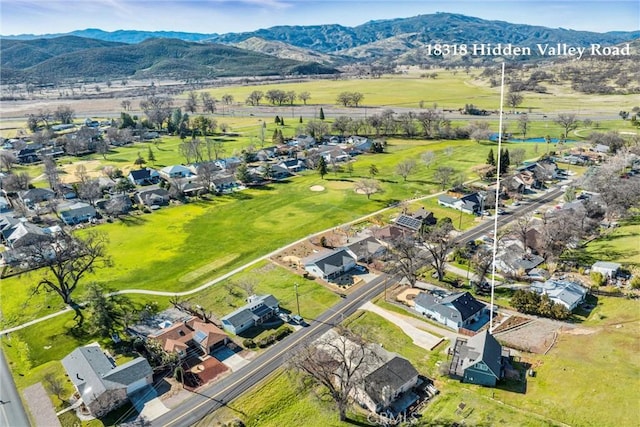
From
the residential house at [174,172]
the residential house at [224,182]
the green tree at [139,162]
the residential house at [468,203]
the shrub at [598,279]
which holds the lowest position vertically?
the shrub at [598,279]

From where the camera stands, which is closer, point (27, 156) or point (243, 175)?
point (243, 175)

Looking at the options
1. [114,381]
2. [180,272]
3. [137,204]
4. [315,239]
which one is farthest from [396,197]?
[114,381]

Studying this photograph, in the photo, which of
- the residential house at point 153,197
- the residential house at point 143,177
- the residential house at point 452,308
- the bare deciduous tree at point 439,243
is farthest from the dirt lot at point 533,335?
the residential house at point 143,177

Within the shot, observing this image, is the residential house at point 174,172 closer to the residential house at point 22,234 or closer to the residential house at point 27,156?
the residential house at point 22,234

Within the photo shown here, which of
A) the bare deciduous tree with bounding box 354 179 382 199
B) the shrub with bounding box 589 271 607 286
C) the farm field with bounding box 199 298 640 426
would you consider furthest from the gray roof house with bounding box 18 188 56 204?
the shrub with bounding box 589 271 607 286

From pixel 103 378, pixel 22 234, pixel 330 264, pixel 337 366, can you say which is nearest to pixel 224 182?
pixel 22 234

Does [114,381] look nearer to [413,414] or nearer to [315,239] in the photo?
[413,414]

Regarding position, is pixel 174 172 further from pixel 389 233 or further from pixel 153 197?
pixel 389 233
